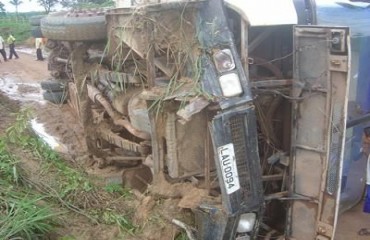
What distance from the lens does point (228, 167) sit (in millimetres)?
3473

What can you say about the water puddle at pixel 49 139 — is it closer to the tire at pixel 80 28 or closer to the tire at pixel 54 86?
the tire at pixel 54 86

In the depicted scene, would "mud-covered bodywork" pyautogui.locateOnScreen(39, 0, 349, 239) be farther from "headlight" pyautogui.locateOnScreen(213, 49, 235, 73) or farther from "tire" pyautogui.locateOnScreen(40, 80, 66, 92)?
"tire" pyautogui.locateOnScreen(40, 80, 66, 92)

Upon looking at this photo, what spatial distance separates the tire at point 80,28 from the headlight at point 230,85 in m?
2.32

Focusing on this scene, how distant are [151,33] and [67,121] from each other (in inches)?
181

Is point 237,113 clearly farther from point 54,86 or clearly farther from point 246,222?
point 54,86

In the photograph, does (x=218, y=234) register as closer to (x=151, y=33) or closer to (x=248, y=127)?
(x=248, y=127)

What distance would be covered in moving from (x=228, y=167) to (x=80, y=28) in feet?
9.60

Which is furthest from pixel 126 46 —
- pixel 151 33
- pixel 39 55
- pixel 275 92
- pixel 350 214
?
pixel 39 55

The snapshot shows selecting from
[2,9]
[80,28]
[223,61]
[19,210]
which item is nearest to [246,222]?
[223,61]

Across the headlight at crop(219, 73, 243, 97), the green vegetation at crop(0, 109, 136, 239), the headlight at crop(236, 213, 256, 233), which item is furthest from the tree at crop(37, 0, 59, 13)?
the headlight at crop(236, 213, 256, 233)

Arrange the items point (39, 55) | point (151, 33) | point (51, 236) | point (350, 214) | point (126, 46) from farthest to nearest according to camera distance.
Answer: point (39, 55), point (350, 214), point (126, 46), point (151, 33), point (51, 236)

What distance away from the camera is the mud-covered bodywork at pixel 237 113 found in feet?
11.6

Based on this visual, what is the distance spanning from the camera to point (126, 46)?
14.8 ft

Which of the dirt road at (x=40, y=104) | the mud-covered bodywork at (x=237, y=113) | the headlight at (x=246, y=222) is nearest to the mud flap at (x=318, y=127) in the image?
the mud-covered bodywork at (x=237, y=113)
